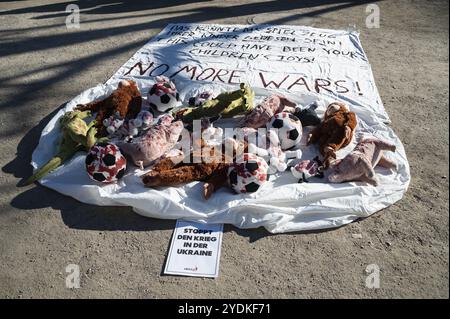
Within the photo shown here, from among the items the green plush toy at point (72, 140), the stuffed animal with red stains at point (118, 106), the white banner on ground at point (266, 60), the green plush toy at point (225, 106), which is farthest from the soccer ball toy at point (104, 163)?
the white banner on ground at point (266, 60)

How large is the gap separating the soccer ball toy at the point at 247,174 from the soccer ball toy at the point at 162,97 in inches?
34.8

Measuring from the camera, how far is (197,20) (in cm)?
433

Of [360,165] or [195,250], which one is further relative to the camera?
[360,165]

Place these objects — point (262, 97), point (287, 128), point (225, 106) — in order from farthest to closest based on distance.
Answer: point (262, 97) < point (225, 106) < point (287, 128)

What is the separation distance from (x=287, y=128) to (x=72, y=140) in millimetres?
1377

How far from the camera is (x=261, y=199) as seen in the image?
6.70ft

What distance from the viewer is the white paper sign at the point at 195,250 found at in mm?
1817

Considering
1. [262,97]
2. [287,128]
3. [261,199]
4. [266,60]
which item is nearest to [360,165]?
[287,128]

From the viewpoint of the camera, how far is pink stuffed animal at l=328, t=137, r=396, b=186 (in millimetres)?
2107

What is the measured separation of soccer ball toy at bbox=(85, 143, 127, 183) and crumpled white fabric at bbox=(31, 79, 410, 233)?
0.06 meters

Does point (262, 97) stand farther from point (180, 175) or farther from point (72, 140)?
point (72, 140)

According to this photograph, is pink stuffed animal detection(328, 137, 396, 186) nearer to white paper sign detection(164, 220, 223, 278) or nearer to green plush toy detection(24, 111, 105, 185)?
white paper sign detection(164, 220, 223, 278)

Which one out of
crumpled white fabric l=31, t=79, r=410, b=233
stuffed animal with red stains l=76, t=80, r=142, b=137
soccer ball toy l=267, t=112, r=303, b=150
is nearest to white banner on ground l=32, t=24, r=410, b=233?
crumpled white fabric l=31, t=79, r=410, b=233

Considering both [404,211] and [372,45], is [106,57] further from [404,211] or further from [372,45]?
[404,211]
